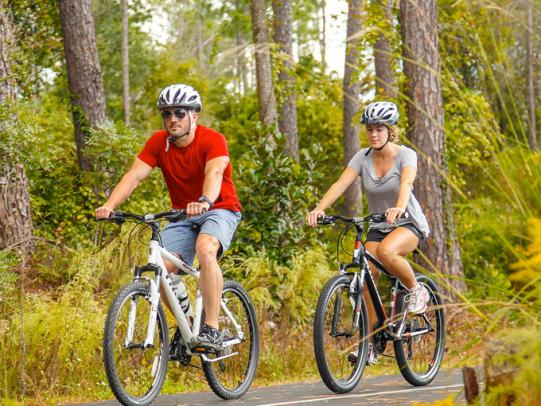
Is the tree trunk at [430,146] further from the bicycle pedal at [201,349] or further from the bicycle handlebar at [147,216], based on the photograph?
the bicycle handlebar at [147,216]

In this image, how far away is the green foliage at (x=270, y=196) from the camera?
13625 millimetres

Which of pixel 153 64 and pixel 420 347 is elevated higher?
pixel 153 64

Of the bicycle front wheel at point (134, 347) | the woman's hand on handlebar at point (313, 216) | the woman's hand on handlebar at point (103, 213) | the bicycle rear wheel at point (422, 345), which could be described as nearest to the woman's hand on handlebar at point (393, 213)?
the woman's hand on handlebar at point (313, 216)

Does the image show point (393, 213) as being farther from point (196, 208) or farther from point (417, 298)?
point (196, 208)

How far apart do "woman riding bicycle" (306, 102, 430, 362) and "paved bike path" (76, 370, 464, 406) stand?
600mm

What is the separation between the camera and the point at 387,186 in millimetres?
8664

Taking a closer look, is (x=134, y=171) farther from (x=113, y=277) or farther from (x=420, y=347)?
(x=113, y=277)

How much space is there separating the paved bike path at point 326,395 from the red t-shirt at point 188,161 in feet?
4.46

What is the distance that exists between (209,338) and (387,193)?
6.22ft

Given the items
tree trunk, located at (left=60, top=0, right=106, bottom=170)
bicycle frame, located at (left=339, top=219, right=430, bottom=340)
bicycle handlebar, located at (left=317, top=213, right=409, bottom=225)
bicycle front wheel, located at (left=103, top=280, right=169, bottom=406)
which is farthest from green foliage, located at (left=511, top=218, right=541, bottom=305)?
tree trunk, located at (left=60, top=0, right=106, bottom=170)

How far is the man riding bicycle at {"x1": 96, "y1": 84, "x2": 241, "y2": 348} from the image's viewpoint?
7668mm

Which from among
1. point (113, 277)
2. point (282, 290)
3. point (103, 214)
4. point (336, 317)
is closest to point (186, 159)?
point (103, 214)

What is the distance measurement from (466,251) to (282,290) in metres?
9.18

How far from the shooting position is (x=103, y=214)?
282 inches
